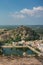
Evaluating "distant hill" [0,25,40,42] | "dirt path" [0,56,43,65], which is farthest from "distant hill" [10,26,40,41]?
"dirt path" [0,56,43,65]

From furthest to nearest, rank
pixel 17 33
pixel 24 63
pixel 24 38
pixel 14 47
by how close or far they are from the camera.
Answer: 1. pixel 17 33
2. pixel 24 38
3. pixel 14 47
4. pixel 24 63

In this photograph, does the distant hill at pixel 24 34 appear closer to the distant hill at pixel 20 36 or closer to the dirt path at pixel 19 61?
the distant hill at pixel 20 36

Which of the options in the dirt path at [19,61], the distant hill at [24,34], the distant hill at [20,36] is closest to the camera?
the dirt path at [19,61]

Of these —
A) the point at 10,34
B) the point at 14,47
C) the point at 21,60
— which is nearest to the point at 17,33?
the point at 10,34

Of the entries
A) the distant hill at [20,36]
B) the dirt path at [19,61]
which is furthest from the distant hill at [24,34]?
the dirt path at [19,61]

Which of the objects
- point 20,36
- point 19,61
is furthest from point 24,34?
point 19,61

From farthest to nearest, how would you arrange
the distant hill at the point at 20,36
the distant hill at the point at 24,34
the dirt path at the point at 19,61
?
1. the distant hill at the point at 24,34
2. the distant hill at the point at 20,36
3. the dirt path at the point at 19,61

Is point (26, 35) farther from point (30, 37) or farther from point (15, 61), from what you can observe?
point (15, 61)

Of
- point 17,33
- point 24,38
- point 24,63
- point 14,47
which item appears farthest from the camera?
point 17,33

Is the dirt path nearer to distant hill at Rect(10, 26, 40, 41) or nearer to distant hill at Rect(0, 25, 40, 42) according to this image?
distant hill at Rect(0, 25, 40, 42)

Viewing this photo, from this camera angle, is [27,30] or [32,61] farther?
[27,30]
